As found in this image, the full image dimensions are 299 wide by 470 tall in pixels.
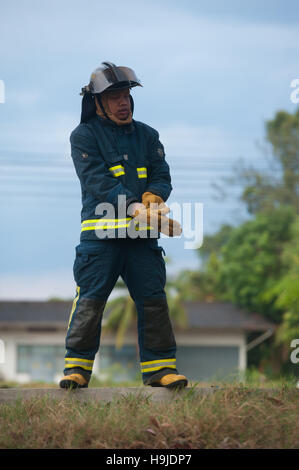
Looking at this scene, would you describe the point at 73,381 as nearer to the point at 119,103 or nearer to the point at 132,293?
the point at 132,293

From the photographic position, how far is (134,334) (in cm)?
3978

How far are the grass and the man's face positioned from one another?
216 centimetres

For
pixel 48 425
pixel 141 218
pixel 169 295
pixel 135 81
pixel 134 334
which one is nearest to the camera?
pixel 48 425

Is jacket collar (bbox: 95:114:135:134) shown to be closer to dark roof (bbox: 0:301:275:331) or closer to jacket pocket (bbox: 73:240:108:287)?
jacket pocket (bbox: 73:240:108:287)

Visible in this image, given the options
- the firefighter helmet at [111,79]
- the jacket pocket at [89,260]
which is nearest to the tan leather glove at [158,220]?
the jacket pocket at [89,260]

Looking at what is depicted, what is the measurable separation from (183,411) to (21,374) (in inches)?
1414

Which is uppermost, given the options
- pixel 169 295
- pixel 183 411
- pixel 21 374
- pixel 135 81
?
pixel 169 295

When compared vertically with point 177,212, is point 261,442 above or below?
below

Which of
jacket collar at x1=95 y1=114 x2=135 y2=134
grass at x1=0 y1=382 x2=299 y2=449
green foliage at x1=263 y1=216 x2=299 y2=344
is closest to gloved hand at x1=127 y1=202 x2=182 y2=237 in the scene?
jacket collar at x1=95 y1=114 x2=135 y2=134

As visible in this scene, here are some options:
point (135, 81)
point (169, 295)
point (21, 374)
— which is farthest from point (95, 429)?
point (21, 374)

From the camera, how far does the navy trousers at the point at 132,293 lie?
5.20 metres

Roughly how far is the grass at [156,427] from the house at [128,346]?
3320 cm

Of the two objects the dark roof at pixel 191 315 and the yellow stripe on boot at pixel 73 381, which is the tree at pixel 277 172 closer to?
the dark roof at pixel 191 315
